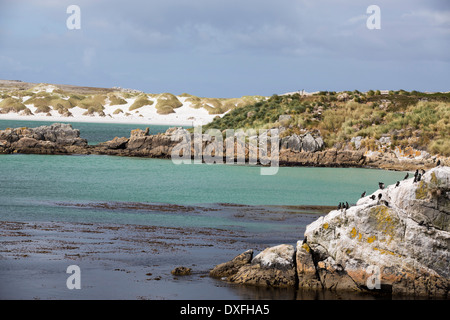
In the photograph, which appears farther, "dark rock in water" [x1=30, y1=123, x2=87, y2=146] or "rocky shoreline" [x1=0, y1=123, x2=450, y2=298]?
"dark rock in water" [x1=30, y1=123, x2=87, y2=146]

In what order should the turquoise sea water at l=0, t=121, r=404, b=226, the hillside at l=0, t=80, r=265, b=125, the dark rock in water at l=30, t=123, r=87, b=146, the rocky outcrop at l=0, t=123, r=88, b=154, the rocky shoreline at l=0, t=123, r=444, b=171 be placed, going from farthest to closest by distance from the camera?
the hillside at l=0, t=80, r=265, b=125 → the dark rock in water at l=30, t=123, r=87, b=146 → the rocky outcrop at l=0, t=123, r=88, b=154 → the rocky shoreline at l=0, t=123, r=444, b=171 → the turquoise sea water at l=0, t=121, r=404, b=226

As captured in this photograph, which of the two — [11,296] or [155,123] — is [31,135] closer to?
[11,296]

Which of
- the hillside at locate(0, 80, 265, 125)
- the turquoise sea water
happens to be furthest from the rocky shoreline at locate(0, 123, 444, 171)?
the hillside at locate(0, 80, 265, 125)

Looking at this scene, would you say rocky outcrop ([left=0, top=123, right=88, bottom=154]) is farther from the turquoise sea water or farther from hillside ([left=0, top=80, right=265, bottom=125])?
hillside ([left=0, top=80, right=265, bottom=125])

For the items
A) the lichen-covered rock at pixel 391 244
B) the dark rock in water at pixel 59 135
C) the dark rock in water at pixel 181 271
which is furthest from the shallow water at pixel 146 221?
the dark rock in water at pixel 59 135

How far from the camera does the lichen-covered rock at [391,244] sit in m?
13.5

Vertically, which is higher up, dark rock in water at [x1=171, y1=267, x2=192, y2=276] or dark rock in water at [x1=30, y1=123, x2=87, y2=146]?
dark rock in water at [x1=30, y1=123, x2=87, y2=146]

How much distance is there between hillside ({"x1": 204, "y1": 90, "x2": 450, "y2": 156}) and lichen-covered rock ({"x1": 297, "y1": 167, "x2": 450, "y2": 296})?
3799 cm

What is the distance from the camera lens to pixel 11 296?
12.5m

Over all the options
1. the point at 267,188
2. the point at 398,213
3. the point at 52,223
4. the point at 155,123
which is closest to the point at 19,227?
the point at 52,223

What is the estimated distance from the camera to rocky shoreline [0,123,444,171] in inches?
2007

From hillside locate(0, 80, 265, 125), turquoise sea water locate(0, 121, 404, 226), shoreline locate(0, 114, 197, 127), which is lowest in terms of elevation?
A: turquoise sea water locate(0, 121, 404, 226)

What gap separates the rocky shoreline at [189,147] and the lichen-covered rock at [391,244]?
113 ft
